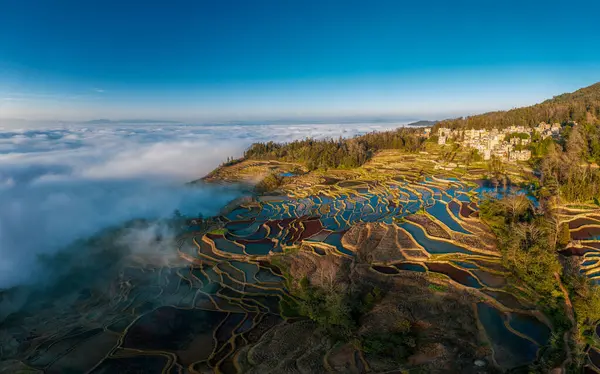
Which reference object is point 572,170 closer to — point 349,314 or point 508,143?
point 508,143

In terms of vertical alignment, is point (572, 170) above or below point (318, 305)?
above

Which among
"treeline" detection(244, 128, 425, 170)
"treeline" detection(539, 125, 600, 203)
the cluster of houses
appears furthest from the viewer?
"treeline" detection(244, 128, 425, 170)

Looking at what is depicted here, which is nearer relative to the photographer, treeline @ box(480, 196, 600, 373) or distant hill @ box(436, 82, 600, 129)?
treeline @ box(480, 196, 600, 373)

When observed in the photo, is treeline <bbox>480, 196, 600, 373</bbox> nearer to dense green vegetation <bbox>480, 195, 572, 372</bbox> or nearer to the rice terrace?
dense green vegetation <bbox>480, 195, 572, 372</bbox>

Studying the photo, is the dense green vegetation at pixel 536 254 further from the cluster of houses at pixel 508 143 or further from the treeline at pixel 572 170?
the cluster of houses at pixel 508 143

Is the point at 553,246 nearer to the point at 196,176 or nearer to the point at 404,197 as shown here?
the point at 404,197

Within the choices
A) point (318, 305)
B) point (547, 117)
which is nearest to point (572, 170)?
point (318, 305)

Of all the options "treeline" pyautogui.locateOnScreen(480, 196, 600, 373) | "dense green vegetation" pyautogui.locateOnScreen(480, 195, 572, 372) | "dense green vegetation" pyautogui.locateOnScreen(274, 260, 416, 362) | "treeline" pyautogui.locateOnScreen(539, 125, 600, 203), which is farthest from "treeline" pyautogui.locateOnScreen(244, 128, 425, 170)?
"dense green vegetation" pyautogui.locateOnScreen(274, 260, 416, 362)

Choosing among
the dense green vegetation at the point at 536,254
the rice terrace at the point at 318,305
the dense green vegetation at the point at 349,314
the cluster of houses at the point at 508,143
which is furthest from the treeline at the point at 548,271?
the cluster of houses at the point at 508,143

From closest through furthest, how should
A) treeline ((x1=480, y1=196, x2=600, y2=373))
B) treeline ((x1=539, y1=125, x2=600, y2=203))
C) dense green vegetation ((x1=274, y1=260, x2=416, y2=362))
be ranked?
treeline ((x1=480, y1=196, x2=600, y2=373))
dense green vegetation ((x1=274, y1=260, x2=416, y2=362))
treeline ((x1=539, y1=125, x2=600, y2=203))

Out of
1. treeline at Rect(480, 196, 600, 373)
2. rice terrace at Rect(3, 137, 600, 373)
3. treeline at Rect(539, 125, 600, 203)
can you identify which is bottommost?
rice terrace at Rect(3, 137, 600, 373)
